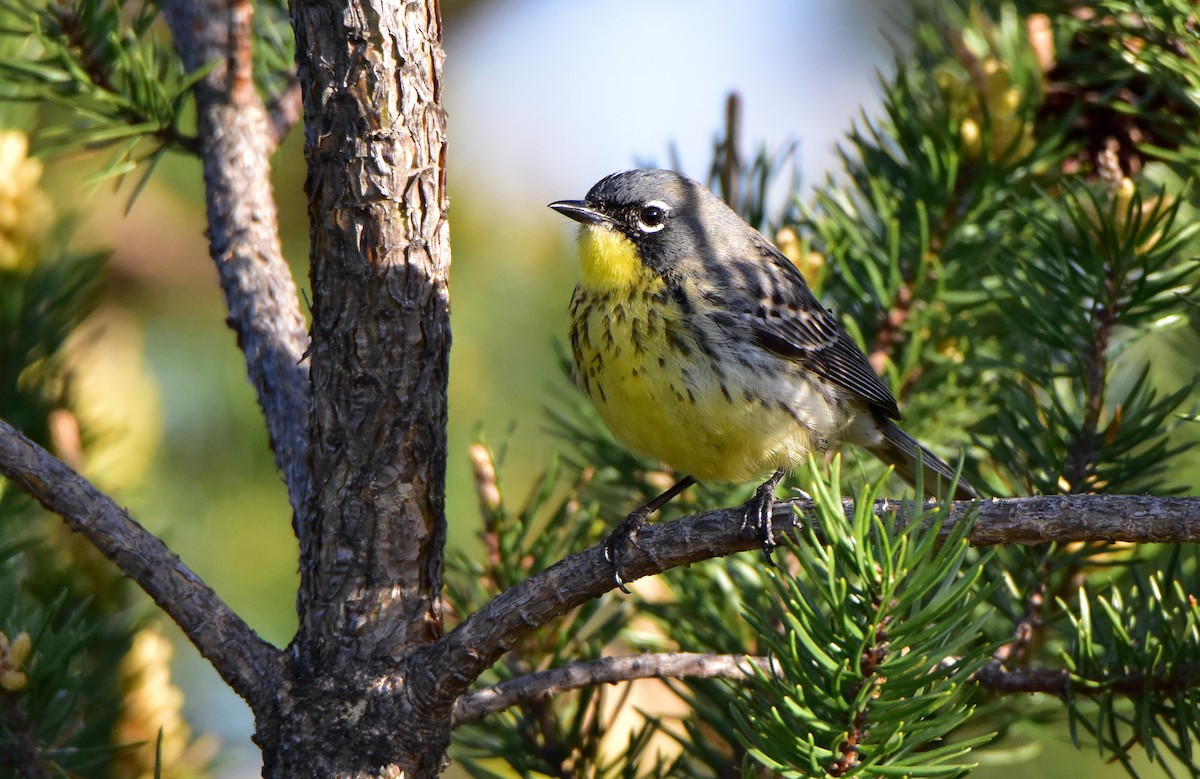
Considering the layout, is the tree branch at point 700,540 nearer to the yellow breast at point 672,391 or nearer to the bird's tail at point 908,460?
the yellow breast at point 672,391

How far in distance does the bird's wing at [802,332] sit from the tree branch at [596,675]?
1393mm

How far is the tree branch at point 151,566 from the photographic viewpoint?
186 cm

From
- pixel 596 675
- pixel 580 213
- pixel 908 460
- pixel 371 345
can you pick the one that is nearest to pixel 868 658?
pixel 596 675

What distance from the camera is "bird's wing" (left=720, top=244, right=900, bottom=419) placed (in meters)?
3.40

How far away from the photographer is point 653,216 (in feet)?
12.5

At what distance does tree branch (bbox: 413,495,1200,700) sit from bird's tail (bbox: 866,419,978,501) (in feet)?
3.63

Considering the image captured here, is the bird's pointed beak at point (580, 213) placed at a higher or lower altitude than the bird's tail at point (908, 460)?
higher

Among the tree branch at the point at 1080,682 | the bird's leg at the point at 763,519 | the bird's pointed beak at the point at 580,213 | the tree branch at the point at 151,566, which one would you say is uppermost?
the bird's pointed beak at the point at 580,213

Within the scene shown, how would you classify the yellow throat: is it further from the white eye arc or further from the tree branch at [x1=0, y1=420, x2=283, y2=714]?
the tree branch at [x1=0, y1=420, x2=283, y2=714]

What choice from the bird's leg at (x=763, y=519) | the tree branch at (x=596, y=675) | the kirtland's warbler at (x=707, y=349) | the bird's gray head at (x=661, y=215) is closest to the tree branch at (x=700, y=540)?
the bird's leg at (x=763, y=519)

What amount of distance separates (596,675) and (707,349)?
52.3 inches

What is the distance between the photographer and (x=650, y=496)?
10.8ft

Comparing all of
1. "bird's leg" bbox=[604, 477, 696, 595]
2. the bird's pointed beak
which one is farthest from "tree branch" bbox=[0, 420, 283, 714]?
the bird's pointed beak

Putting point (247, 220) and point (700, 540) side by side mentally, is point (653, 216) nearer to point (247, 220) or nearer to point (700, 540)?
point (247, 220)
